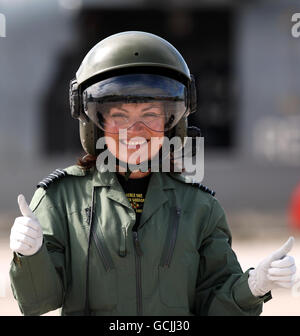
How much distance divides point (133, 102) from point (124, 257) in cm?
55

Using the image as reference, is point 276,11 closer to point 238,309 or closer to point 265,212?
point 265,212

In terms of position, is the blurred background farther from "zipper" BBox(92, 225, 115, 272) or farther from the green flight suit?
"zipper" BBox(92, 225, 115, 272)

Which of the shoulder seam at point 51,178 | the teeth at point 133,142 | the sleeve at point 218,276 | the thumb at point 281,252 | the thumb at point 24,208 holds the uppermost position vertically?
the teeth at point 133,142

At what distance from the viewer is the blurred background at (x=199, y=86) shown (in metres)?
12.5

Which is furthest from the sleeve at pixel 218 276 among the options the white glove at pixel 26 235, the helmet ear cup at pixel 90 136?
the white glove at pixel 26 235

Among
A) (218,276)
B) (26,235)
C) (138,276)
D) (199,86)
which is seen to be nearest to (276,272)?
(218,276)

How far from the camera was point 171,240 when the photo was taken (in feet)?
7.61

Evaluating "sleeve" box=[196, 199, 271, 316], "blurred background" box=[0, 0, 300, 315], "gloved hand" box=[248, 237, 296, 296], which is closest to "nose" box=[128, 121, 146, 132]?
"sleeve" box=[196, 199, 271, 316]

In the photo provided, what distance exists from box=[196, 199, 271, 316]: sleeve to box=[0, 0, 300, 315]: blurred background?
981 cm

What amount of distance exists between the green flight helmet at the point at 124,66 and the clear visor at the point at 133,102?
0.04 meters

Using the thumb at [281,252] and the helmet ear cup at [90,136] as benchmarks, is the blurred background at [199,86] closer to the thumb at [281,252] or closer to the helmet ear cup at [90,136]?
the helmet ear cup at [90,136]

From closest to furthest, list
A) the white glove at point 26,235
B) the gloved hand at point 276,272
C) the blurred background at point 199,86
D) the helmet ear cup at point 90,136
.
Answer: the white glove at point 26,235 → the gloved hand at point 276,272 → the helmet ear cup at point 90,136 → the blurred background at point 199,86

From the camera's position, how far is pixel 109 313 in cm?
227

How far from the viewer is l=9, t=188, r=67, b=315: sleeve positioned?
2.16 metres
